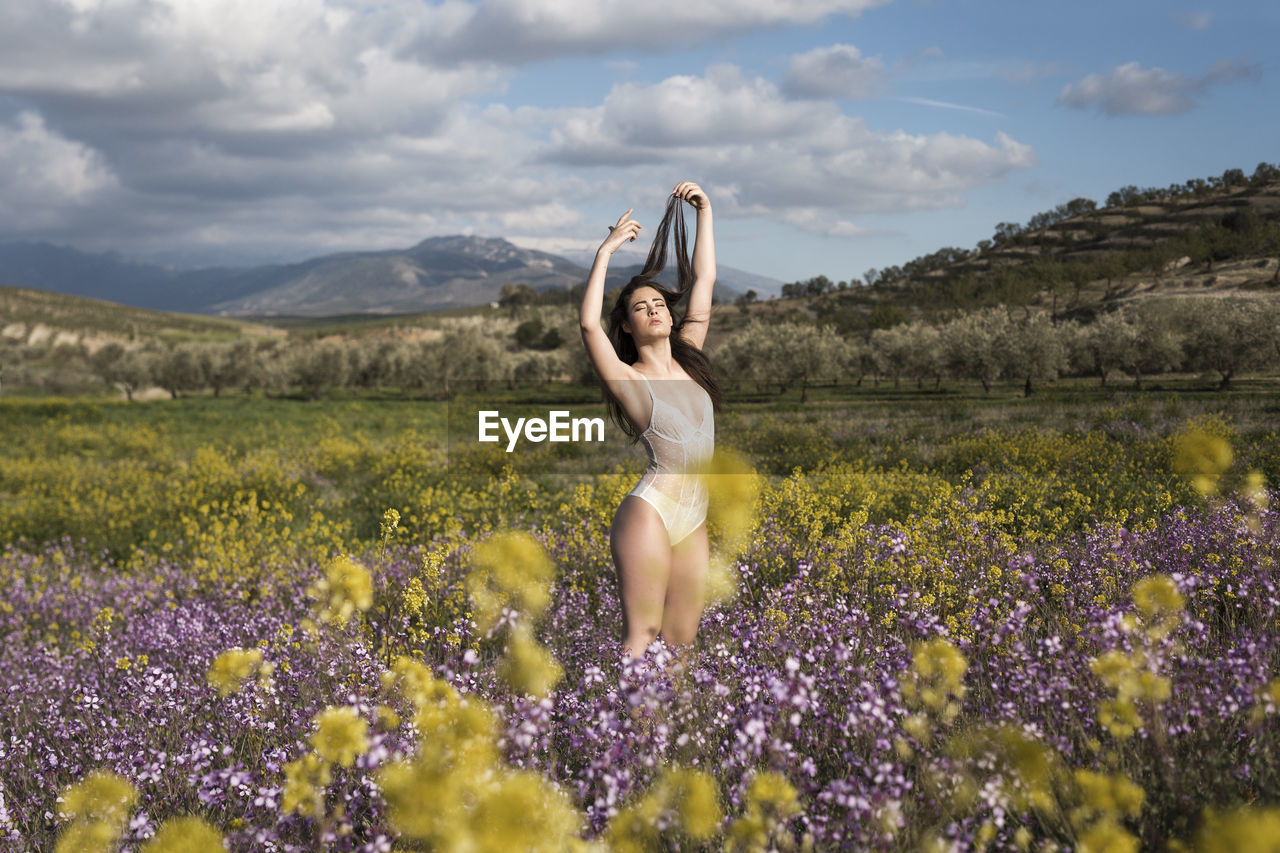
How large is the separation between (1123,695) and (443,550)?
16.0 ft

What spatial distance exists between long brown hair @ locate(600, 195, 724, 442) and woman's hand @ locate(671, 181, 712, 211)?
5 cm

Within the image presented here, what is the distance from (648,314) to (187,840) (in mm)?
3299

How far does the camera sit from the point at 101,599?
806 centimetres

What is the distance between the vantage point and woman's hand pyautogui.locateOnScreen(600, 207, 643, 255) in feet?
13.7

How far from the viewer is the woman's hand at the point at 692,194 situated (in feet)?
15.7

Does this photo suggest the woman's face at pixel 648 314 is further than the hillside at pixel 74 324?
No

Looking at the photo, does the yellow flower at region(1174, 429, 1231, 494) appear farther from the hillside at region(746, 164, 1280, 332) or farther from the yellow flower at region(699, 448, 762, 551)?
the hillside at region(746, 164, 1280, 332)

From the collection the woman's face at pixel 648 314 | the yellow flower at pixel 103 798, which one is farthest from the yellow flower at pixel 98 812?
the woman's face at pixel 648 314

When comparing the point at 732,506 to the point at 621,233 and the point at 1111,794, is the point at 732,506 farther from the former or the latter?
the point at 1111,794

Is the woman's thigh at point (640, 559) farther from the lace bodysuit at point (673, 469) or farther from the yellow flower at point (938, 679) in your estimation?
the yellow flower at point (938, 679)

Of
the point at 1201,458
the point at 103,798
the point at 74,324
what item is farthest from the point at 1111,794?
the point at 74,324

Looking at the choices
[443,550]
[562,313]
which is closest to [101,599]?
[443,550]

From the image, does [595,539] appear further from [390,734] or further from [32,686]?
[32,686]

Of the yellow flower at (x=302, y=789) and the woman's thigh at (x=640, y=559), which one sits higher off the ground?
the woman's thigh at (x=640, y=559)
